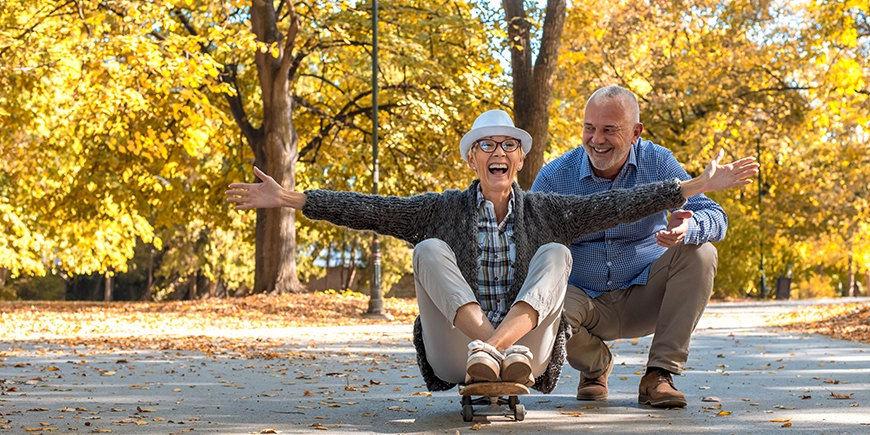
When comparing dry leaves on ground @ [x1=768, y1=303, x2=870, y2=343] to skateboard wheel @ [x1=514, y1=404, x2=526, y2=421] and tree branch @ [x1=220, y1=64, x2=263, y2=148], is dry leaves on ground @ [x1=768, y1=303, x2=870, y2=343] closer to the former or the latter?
skateboard wheel @ [x1=514, y1=404, x2=526, y2=421]

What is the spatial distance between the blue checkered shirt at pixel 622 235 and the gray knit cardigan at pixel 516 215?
0.66 metres

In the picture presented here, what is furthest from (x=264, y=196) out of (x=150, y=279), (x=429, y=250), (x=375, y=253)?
(x=150, y=279)

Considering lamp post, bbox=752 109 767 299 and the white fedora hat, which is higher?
lamp post, bbox=752 109 767 299

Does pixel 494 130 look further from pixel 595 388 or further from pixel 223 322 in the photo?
pixel 223 322

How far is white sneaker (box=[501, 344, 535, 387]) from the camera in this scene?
5074 millimetres

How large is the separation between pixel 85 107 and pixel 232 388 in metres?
13.8

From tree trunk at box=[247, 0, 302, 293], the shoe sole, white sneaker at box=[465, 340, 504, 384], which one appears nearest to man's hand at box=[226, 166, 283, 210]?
white sneaker at box=[465, 340, 504, 384]

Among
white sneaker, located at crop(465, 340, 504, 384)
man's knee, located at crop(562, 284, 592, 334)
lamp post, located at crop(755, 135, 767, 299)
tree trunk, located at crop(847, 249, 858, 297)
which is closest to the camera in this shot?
white sneaker, located at crop(465, 340, 504, 384)

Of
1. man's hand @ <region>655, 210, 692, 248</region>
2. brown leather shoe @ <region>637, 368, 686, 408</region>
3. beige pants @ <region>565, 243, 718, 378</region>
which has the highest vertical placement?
man's hand @ <region>655, 210, 692, 248</region>

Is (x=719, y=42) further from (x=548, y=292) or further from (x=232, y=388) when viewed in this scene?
(x=548, y=292)

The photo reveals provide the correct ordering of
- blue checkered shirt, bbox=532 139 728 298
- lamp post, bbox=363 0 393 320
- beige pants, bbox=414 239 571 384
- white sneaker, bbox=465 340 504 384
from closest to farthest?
white sneaker, bbox=465 340 504 384, beige pants, bbox=414 239 571 384, blue checkered shirt, bbox=532 139 728 298, lamp post, bbox=363 0 393 320

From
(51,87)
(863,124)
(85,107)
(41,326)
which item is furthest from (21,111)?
(863,124)

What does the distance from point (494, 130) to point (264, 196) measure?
1.21m

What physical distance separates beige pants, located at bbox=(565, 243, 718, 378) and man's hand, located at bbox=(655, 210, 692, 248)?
43 centimetres
